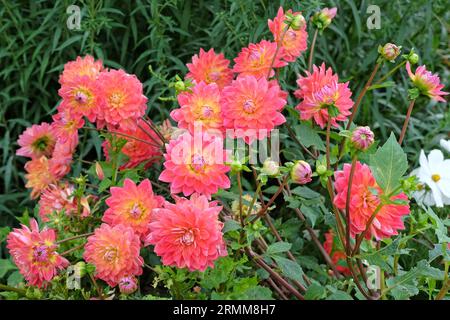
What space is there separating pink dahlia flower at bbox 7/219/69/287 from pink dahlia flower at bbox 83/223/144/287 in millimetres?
78

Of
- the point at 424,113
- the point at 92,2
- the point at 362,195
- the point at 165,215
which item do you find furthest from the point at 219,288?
the point at 424,113

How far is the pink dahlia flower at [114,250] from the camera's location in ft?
3.54

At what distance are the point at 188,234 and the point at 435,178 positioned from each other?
0.51 m

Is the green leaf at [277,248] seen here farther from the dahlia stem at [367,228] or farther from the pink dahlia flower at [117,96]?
the pink dahlia flower at [117,96]

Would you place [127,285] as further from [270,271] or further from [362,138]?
[362,138]

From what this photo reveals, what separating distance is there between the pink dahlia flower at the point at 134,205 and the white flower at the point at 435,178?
493mm

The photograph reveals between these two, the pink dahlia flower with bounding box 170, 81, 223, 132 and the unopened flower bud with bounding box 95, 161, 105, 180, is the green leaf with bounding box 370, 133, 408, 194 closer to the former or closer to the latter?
the pink dahlia flower with bounding box 170, 81, 223, 132

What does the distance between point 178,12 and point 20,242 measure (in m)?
0.90

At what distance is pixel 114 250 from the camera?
1.08m

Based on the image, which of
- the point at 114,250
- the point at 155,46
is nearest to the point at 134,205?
the point at 114,250

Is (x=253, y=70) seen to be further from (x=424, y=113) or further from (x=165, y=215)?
(x=424, y=113)

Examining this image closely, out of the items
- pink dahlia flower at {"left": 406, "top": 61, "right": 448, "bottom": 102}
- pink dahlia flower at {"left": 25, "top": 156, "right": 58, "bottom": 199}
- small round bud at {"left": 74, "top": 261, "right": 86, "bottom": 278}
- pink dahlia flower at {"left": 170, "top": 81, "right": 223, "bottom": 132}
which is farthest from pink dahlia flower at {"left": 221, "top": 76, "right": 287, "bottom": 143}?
pink dahlia flower at {"left": 25, "top": 156, "right": 58, "bottom": 199}

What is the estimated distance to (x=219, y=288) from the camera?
3.66ft

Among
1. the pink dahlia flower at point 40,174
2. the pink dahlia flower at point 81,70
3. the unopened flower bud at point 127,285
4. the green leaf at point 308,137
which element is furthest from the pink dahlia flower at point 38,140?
the green leaf at point 308,137
